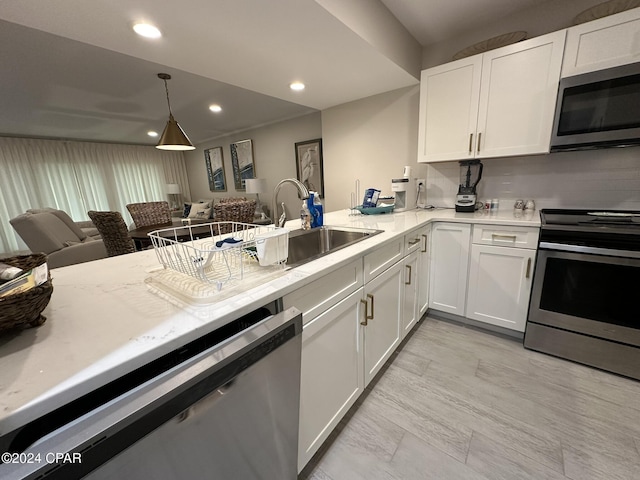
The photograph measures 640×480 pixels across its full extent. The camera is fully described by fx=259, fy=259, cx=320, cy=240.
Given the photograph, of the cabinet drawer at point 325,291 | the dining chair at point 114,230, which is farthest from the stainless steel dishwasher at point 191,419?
the dining chair at point 114,230

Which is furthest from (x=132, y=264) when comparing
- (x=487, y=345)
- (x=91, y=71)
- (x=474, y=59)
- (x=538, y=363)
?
(x=91, y=71)

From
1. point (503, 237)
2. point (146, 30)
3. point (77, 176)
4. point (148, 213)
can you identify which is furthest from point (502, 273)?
point (77, 176)

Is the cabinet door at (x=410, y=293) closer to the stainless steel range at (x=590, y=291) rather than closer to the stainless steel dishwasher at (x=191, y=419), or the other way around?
the stainless steel range at (x=590, y=291)

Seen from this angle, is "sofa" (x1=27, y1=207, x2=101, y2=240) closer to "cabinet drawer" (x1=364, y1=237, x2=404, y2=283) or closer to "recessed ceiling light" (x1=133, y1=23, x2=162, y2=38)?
"recessed ceiling light" (x1=133, y1=23, x2=162, y2=38)

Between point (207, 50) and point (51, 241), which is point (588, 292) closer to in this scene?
point (207, 50)

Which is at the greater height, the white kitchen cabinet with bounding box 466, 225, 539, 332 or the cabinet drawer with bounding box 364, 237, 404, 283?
the cabinet drawer with bounding box 364, 237, 404, 283

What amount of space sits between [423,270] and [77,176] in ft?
24.0

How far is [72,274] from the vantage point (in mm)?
973

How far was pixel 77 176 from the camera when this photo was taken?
568 centimetres

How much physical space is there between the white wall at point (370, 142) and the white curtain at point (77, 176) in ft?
18.7

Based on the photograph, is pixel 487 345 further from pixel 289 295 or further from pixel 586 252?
pixel 289 295

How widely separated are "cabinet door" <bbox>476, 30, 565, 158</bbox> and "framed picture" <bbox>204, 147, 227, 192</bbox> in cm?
547

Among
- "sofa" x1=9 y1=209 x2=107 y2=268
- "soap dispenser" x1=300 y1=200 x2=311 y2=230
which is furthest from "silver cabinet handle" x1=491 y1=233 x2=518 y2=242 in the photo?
"sofa" x1=9 y1=209 x2=107 y2=268

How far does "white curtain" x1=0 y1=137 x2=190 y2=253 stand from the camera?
501 centimetres
